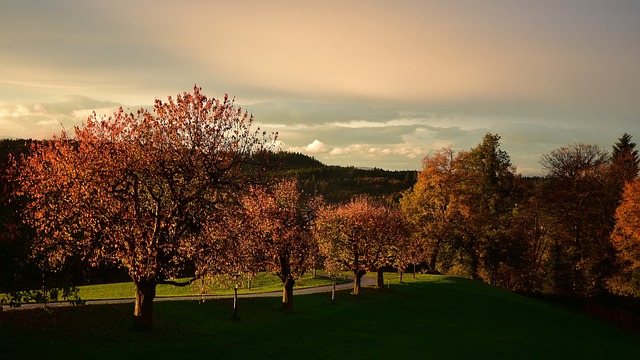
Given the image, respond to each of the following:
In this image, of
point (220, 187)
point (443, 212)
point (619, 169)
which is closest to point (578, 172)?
point (619, 169)

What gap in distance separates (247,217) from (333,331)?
48.6ft

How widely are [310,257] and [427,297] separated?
2372cm

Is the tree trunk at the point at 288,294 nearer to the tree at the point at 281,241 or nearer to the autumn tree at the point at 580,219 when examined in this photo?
the tree at the point at 281,241

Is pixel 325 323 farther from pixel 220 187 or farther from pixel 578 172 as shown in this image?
pixel 578 172

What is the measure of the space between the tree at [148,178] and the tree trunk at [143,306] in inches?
11.8

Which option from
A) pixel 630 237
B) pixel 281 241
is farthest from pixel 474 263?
pixel 281 241

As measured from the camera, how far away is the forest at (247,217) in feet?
107

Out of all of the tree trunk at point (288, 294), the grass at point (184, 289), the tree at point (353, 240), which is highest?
the tree at point (353, 240)

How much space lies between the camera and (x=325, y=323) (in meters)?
48.6

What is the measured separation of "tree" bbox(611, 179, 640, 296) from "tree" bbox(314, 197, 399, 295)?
104ft

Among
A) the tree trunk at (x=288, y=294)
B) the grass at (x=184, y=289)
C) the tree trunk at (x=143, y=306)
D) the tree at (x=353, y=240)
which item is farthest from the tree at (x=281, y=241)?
the tree trunk at (x=143, y=306)

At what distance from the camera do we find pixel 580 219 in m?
82.6

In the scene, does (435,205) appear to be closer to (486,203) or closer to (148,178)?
(486,203)

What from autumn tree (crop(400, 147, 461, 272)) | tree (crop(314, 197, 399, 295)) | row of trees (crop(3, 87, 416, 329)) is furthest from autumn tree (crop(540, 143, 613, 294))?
row of trees (crop(3, 87, 416, 329))
